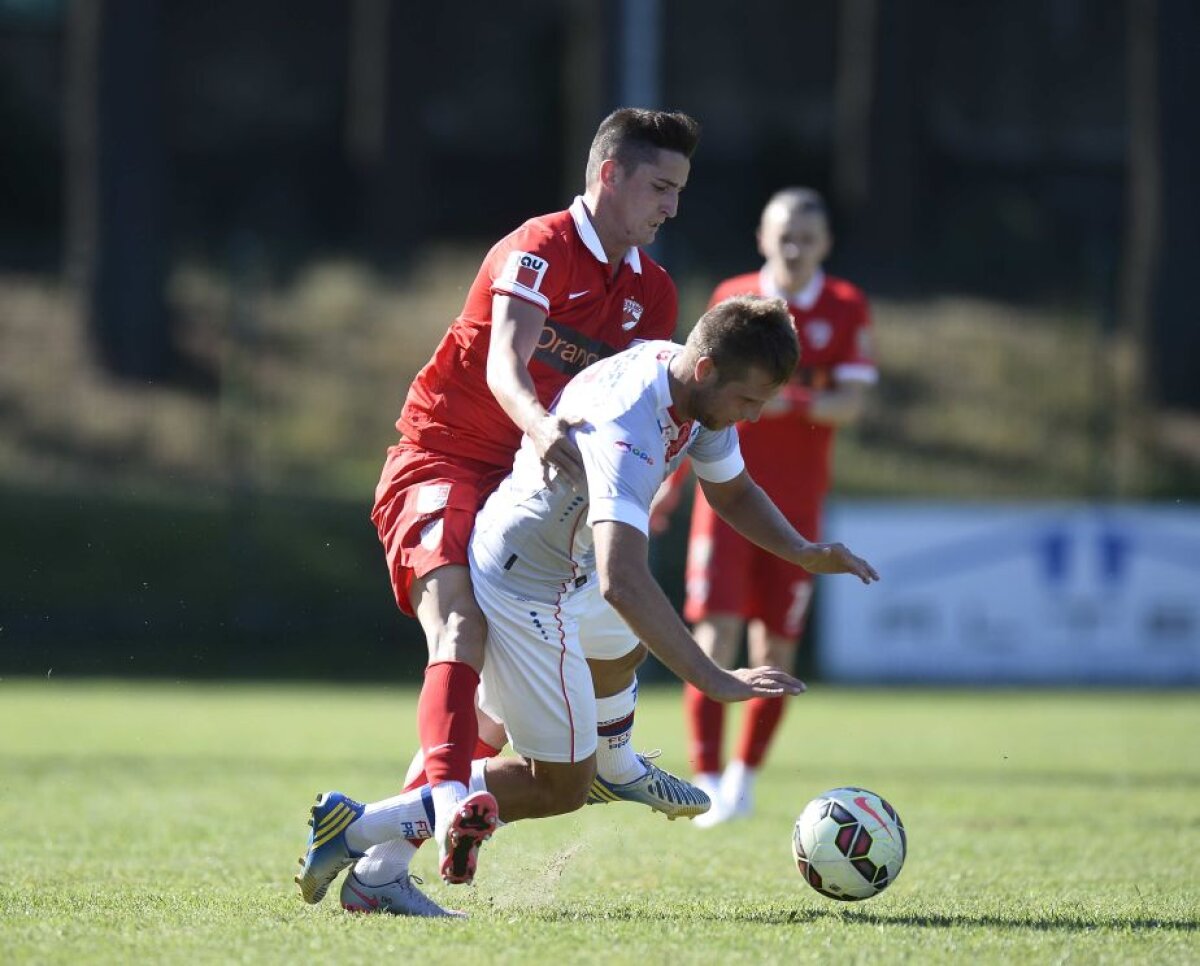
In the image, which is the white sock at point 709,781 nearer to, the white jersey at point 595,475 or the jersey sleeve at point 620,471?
the white jersey at point 595,475

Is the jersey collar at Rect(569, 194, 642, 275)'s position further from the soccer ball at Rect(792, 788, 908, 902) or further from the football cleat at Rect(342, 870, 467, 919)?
the football cleat at Rect(342, 870, 467, 919)

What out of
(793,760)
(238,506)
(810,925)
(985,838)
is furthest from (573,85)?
(810,925)

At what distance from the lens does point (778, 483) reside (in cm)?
795

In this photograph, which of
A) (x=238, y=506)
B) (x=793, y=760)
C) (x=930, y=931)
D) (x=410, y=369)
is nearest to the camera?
(x=930, y=931)

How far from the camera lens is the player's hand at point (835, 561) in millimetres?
5281

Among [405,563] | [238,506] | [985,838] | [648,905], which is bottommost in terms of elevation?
[238,506]

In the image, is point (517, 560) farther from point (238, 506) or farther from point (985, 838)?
point (238, 506)

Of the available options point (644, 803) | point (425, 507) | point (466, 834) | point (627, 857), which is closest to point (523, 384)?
point (425, 507)

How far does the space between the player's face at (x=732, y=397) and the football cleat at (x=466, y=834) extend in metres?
1.17

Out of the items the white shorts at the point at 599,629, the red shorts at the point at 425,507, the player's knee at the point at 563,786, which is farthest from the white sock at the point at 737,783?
the red shorts at the point at 425,507

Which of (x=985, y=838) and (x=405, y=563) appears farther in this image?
(x=985, y=838)

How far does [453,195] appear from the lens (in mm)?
31359

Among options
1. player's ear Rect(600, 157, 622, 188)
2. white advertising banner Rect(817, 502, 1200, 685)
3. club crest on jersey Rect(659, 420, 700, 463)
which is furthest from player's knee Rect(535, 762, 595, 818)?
white advertising banner Rect(817, 502, 1200, 685)

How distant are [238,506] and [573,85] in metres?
13.2
